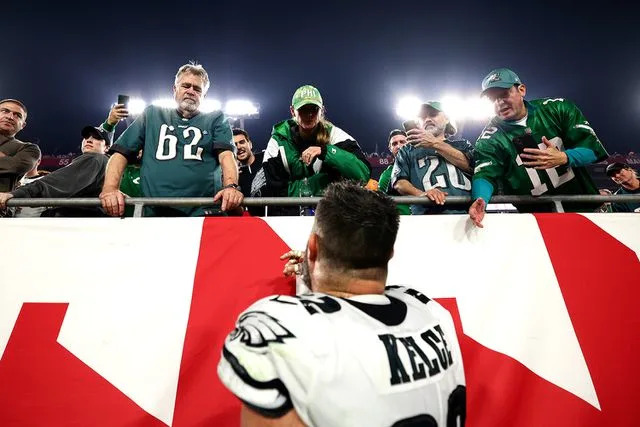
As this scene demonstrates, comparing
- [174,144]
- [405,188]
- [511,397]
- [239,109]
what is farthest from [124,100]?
[239,109]

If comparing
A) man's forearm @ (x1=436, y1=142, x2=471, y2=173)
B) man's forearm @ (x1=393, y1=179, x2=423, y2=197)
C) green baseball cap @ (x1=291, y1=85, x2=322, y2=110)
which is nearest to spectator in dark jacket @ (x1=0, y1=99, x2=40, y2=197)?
green baseball cap @ (x1=291, y1=85, x2=322, y2=110)

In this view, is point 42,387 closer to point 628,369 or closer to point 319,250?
point 319,250

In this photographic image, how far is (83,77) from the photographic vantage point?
90.9ft

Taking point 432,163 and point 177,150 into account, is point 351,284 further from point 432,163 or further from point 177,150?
point 432,163

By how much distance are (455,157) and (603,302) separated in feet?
4.25

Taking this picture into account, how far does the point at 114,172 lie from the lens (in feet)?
8.21

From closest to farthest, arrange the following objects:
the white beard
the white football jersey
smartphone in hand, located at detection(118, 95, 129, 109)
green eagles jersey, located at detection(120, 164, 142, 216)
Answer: the white football jersey → the white beard → green eagles jersey, located at detection(120, 164, 142, 216) → smartphone in hand, located at detection(118, 95, 129, 109)

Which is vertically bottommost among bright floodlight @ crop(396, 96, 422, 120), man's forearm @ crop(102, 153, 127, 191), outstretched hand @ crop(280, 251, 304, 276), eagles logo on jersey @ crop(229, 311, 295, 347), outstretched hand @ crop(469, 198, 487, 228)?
bright floodlight @ crop(396, 96, 422, 120)

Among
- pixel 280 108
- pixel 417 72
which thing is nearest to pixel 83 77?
pixel 280 108

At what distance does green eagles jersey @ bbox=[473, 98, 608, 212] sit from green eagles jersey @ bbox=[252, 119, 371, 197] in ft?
2.79

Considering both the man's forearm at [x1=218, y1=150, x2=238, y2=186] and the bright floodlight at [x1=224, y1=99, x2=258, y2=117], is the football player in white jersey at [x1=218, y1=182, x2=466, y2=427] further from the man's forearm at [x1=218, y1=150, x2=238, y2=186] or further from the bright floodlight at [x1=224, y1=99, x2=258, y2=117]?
the bright floodlight at [x1=224, y1=99, x2=258, y2=117]

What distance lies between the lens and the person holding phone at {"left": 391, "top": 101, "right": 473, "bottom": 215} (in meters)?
2.79

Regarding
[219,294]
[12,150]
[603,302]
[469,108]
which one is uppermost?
[603,302]

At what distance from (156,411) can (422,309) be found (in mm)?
1340
